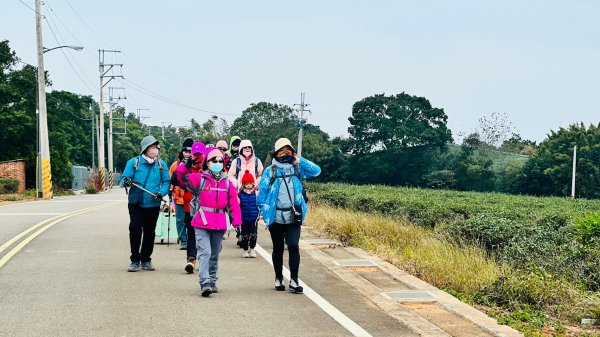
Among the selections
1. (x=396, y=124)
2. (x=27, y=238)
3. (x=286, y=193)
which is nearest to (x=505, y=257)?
(x=286, y=193)

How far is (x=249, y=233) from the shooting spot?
A: 41.2 feet

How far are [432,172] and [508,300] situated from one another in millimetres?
64340

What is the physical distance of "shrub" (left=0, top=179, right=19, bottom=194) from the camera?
42031 millimetres

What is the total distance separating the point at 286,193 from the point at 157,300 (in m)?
1.94

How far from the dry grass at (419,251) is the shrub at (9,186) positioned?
1112 inches

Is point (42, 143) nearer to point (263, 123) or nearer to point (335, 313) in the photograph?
point (335, 313)

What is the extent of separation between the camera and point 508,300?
914 centimetres

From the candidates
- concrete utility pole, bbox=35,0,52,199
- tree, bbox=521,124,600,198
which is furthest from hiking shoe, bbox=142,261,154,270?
tree, bbox=521,124,600,198

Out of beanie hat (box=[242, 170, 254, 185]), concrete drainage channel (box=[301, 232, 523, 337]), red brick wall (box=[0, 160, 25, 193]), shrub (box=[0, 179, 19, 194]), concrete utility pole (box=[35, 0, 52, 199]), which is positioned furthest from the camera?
red brick wall (box=[0, 160, 25, 193])

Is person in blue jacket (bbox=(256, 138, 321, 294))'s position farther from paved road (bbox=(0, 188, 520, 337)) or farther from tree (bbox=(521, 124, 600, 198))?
tree (bbox=(521, 124, 600, 198))

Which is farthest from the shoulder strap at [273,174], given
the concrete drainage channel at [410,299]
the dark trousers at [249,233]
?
A: the dark trousers at [249,233]

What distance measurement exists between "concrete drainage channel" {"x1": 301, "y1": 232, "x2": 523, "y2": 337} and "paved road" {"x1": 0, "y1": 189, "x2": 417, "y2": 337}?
0.22 m

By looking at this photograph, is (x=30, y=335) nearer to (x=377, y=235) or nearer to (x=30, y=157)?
(x=377, y=235)

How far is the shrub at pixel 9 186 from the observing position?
42031 mm
